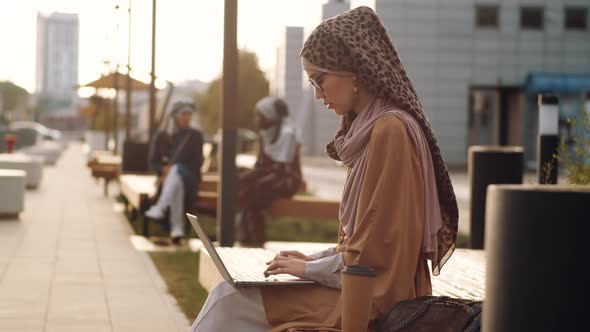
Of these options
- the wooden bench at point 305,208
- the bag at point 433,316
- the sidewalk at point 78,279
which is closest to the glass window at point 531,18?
the sidewalk at point 78,279

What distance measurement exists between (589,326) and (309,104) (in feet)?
214

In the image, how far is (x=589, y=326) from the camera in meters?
2.32

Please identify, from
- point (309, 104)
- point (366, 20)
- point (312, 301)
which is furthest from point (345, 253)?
point (309, 104)

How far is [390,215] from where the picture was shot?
334cm

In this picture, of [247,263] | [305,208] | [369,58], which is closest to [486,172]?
[305,208]

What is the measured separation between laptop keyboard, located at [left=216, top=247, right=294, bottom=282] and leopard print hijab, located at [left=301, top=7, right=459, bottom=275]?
72 cm

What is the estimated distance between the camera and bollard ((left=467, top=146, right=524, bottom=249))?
8.37 meters

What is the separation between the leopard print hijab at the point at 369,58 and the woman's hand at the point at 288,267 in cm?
44

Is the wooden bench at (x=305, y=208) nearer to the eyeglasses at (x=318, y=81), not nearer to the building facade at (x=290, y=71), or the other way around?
the eyeglasses at (x=318, y=81)

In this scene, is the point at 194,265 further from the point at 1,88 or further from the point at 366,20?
the point at 1,88

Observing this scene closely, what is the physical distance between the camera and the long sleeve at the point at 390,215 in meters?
3.34

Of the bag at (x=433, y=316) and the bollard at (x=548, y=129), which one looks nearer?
the bag at (x=433, y=316)

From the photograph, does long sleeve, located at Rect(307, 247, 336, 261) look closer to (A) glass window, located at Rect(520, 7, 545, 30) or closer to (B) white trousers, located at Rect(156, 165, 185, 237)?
(B) white trousers, located at Rect(156, 165, 185, 237)

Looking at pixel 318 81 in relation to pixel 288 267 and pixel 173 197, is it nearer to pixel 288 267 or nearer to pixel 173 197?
pixel 288 267
